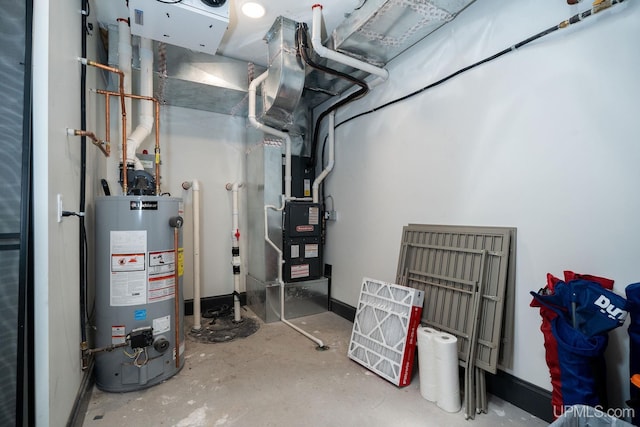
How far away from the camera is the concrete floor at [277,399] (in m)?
1.65

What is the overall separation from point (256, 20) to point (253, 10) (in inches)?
5.2

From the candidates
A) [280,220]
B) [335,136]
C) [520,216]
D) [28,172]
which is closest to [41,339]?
[28,172]

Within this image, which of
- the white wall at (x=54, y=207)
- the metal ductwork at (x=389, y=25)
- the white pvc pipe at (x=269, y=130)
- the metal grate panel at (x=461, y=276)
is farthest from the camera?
the white pvc pipe at (x=269, y=130)

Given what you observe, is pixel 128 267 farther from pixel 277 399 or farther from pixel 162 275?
pixel 277 399

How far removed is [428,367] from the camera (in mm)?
1814

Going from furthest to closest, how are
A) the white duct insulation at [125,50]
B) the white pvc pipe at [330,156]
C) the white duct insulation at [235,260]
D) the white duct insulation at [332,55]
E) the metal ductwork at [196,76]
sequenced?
the white pvc pipe at [330,156], the white duct insulation at [235,260], the metal ductwork at [196,76], the white duct insulation at [125,50], the white duct insulation at [332,55]

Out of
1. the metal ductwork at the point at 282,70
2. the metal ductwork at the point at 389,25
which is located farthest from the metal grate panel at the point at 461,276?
the metal ductwork at the point at 282,70

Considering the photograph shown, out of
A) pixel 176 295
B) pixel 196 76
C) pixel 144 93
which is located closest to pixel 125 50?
pixel 144 93

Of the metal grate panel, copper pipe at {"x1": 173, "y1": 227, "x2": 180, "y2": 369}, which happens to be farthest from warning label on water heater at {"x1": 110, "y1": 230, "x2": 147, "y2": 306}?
A: the metal grate panel

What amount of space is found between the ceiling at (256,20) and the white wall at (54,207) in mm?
777

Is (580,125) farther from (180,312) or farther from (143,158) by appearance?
(143,158)

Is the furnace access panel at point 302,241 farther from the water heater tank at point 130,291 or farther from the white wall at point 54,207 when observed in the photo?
the white wall at point 54,207

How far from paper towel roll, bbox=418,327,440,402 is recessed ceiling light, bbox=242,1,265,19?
2729mm

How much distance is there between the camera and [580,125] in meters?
1.53
